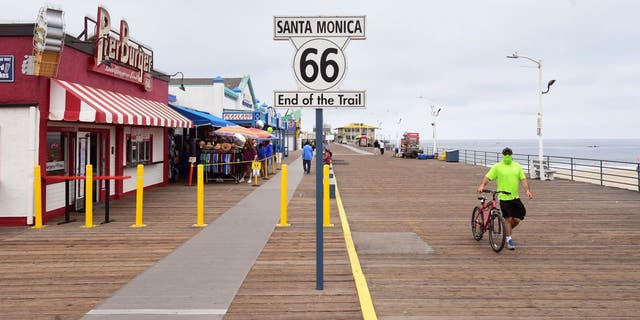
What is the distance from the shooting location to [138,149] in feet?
54.9

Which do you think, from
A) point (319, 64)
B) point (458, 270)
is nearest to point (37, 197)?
point (319, 64)

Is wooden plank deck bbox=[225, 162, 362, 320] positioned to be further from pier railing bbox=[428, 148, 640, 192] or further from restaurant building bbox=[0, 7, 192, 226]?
pier railing bbox=[428, 148, 640, 192]

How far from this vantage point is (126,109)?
13234 millimetres

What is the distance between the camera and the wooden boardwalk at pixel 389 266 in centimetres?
532

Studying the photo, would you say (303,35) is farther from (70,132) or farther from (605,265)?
(70,132)

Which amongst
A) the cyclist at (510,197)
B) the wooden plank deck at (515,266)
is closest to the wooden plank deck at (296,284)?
the wooden plank deck at (515,266)

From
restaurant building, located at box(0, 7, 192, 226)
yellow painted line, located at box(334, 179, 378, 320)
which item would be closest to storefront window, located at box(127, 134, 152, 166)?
restaurant building, located at box(0, 7, 192, 226)

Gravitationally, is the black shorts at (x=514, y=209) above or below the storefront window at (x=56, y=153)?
below

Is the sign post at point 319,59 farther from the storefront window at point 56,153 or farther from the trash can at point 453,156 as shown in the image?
the trash can at point 453,156

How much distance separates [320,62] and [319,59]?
0.03 meters

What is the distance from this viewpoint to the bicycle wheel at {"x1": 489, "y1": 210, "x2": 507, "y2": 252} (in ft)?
25.7

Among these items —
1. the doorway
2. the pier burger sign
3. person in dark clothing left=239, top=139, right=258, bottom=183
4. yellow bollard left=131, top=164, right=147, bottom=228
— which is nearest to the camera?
yellow bollard left=131, top=164, right=147, bottom=228

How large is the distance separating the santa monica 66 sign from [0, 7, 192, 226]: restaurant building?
22.3 feet

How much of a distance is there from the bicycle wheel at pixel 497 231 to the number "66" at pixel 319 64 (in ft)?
13.6
